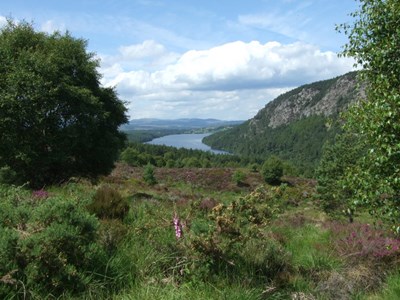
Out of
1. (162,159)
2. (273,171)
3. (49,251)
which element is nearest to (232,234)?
(49,251)

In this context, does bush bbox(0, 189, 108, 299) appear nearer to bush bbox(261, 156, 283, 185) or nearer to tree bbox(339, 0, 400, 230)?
tree bbox(339, 0, 400, 230)

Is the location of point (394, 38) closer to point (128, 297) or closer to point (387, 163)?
point (387, 163)

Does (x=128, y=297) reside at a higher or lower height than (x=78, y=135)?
lower

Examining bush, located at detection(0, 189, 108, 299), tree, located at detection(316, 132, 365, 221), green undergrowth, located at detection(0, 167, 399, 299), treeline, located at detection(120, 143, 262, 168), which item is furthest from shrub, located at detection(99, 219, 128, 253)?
treeline, located at detection(120, 143, 262, 168)

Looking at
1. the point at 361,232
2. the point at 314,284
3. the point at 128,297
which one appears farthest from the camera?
the point at 361,232

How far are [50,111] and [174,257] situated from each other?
1626cm

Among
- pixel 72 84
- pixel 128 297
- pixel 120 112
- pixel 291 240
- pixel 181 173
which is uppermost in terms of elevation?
A: pixel 72 84

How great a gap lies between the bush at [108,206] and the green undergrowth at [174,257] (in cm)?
2

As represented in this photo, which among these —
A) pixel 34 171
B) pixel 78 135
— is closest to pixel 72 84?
pixel 78 135

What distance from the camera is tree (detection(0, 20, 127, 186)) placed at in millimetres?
18141

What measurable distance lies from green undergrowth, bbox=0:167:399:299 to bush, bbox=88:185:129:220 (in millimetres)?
18

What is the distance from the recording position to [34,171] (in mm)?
19297

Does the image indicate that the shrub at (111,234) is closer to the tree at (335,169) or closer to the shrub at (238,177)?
the tree at (335,169)

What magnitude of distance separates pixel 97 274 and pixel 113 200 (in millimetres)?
2459
